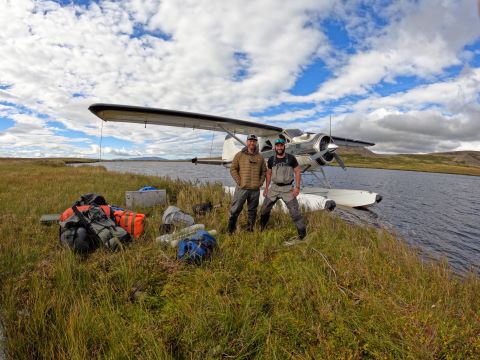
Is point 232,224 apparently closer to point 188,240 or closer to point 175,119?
point 188,240

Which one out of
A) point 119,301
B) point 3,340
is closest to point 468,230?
point 119,301

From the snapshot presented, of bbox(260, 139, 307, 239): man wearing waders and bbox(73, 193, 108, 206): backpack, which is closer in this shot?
bbox(260, 139, 307, 239): man wearing waders

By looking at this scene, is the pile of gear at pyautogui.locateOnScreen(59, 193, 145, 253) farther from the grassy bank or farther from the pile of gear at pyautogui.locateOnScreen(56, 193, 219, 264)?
the grassy bank

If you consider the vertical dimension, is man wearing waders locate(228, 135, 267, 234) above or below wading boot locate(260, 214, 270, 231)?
above

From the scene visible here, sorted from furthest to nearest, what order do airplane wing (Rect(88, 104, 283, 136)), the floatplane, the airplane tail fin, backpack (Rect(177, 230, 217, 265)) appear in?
the airplane tail fin < the floatplane < airplane wing (Rect(88, 104, 283, 136)) < backpack (Rect(177, 230, 217, 265))

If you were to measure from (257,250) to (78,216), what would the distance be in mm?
2745

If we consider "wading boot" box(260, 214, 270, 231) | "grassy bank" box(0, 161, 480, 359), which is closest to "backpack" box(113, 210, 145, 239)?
"grassy bank" box(0, 161, 480, 359)

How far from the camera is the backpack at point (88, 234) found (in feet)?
10.6

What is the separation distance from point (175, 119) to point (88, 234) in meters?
7.07

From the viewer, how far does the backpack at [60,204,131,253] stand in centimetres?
323

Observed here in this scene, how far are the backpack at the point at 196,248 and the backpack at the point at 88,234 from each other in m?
0.91

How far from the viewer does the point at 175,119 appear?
961 centimetres

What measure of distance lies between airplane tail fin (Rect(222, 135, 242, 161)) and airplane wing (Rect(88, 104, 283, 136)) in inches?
112

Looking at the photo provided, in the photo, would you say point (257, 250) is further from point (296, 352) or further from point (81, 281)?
point (81, 281)
